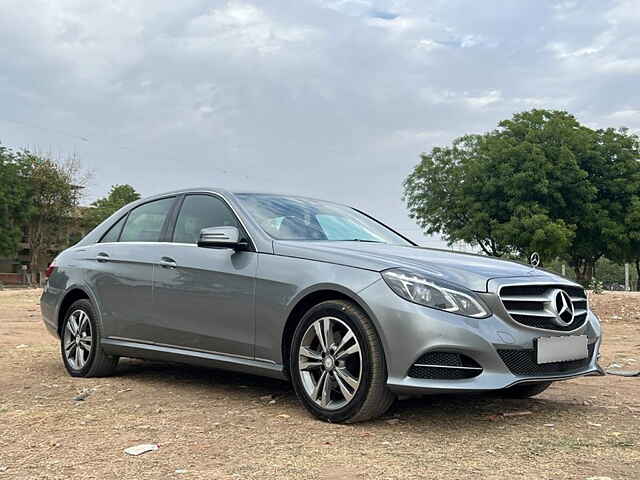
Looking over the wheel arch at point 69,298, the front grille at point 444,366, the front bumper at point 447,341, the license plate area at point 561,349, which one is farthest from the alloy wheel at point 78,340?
the license plate area at point 561,349

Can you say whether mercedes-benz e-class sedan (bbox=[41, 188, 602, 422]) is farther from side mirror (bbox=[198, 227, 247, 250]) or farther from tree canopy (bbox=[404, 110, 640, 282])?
tree canopy (bbox=[404, 110, 640, 282])

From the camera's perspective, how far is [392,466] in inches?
147

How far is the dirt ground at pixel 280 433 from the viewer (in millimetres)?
3740

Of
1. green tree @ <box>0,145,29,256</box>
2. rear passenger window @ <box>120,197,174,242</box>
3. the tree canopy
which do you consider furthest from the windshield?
green tree @ <box>0,145,29,256</box>

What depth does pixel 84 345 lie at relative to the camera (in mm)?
6730

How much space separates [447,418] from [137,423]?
6.52ft

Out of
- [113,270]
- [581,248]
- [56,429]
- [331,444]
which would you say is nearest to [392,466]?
[331,444]

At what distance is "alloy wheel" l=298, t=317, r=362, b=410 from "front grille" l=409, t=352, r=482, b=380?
37 centimetres

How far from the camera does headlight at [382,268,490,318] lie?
4.40m

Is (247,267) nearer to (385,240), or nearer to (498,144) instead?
(385,240)

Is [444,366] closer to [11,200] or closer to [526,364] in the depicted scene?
[526,364]

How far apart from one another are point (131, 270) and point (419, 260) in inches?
105

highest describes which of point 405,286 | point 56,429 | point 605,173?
point 605,173

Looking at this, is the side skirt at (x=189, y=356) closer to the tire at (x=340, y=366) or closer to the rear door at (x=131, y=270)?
the rear door at (x=131, y=270)
